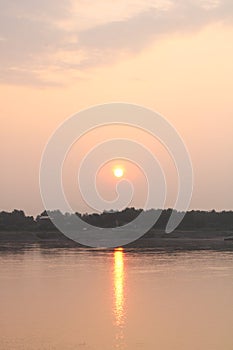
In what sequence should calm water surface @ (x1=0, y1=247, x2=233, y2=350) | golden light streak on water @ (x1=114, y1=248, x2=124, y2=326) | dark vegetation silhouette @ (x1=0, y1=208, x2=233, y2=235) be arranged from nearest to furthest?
calm water surface @ (x1=0, y1=247, x2=233, y2=350)
golden light streak on water @ (x1=114, y1=248, x2=124, y2=326)
dark vegetation silhouette @ (x1=0, y1=208, x2=233, y2=235)

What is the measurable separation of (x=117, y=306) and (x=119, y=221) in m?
49.9

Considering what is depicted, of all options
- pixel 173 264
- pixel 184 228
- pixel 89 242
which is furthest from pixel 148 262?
pixel 184 228

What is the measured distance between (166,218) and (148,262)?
1660 inches

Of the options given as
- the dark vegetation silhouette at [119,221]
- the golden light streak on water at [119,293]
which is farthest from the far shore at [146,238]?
the golden light streak on water at [119,293]

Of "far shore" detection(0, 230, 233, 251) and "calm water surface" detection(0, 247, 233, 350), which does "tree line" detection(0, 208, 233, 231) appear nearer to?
"far shore" detection(0, 230, 233, 251)

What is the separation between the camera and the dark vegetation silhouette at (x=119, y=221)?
66.6m

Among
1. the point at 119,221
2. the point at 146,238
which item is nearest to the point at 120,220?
the point at 119,221

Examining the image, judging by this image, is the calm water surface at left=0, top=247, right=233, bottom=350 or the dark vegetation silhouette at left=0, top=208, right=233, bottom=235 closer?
the calm water surface at left=0, top=247, right=233, bottom=350

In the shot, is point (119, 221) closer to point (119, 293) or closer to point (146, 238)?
point (146, 238)

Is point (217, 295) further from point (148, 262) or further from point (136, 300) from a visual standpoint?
point (148, 262)

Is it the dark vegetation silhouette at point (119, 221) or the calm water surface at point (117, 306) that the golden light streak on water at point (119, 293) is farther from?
the dark vegetation silhouette at point (119, 221)

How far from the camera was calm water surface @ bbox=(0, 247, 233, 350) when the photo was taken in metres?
13.6

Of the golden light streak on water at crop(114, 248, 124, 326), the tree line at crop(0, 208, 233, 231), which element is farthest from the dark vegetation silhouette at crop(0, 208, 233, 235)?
the golden light streak on water at crop(114, 248, 124, 326)

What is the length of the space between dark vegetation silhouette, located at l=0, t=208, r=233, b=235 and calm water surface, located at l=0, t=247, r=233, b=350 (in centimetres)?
3734
